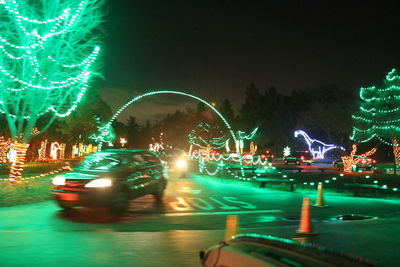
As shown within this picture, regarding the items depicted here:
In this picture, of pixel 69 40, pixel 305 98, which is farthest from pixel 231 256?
pixel 305 98

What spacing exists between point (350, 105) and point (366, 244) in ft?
164

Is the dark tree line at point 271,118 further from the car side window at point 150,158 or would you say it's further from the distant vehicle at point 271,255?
the distant vehicle at point 271,255

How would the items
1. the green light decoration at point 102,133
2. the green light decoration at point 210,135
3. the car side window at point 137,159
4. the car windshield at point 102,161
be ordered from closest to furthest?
the car windshield at point 102,161, the car side window at point 137,159, the green light decoration at point 102,133, the green light decoration at point 210,135

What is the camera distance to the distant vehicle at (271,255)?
111 inches

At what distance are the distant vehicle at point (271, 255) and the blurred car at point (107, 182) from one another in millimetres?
8395

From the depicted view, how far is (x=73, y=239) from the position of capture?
8328 millimetres

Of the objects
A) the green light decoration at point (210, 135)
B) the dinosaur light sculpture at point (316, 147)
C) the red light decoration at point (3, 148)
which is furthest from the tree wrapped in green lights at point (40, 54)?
the green light decoration at point (210, 135)

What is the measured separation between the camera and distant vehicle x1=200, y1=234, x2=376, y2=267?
9.29ft

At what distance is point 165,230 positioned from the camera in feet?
31.7

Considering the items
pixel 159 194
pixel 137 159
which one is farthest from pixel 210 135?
pixel 137 159

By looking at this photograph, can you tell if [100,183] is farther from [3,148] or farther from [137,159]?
[3,148]

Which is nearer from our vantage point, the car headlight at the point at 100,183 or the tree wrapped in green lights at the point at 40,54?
the car headlight at the point at 100,183

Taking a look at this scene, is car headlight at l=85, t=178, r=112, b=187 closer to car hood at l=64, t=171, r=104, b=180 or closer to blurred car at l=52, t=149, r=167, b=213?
blurred car at l=52, t=149, r=167, b=213

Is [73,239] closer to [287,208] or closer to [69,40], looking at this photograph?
[287,208]
